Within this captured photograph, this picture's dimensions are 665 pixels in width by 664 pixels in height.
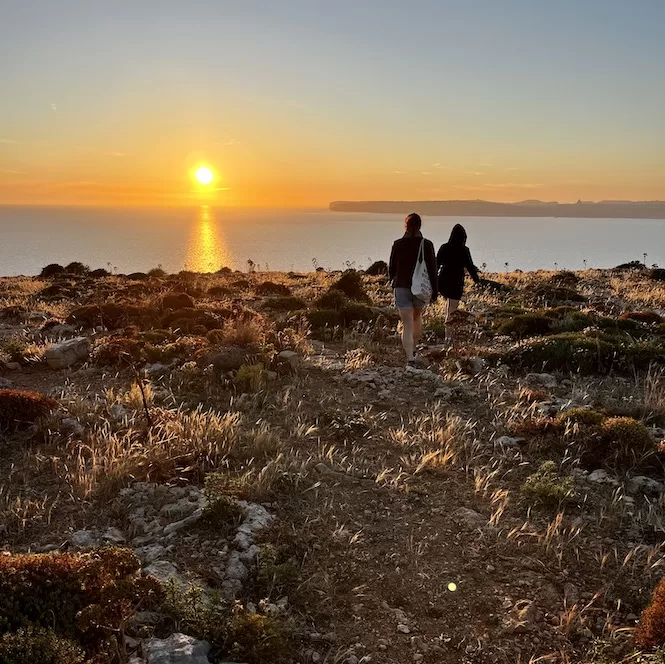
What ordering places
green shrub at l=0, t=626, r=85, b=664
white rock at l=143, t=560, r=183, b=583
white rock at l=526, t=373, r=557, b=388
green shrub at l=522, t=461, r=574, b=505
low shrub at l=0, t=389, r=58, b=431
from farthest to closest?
white rock at l=526, t=373, r=557, b=388 → low shrub at l=0, t=389, r=58, b=431 → green shrub at l=522, t=461, r=574, b=505 → white rock at l=143, t=560, r=183, b=583 → green shrub at l=0, t=626, r=85, b=664

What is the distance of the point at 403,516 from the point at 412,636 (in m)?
1.45

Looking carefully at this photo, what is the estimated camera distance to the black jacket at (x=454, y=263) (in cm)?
1124

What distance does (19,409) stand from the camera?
6.32m

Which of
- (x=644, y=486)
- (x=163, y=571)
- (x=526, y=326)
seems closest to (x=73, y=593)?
(x=163, y=571)

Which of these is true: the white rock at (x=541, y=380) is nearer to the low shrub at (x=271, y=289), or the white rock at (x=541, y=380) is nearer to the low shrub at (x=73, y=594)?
the low shrub at (x=73, y=594)

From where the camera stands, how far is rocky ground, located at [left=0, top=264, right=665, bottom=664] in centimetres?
350

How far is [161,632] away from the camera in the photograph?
3.30m

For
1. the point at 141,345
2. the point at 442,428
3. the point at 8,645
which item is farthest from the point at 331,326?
the point at 8,645

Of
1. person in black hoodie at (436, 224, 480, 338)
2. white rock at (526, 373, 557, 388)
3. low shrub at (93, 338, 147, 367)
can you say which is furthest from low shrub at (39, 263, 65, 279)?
white rock at (526, 373, 557, 388)

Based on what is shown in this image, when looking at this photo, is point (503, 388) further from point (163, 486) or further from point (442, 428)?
point (163, 486)

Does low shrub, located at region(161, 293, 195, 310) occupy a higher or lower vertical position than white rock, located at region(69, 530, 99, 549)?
higher

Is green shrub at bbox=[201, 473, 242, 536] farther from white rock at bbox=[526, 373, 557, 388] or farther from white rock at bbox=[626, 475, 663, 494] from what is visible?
white rock at bbox=[526, 373, 557, 388]

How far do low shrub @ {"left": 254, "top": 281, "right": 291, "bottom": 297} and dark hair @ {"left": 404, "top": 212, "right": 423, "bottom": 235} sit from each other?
10.8 m

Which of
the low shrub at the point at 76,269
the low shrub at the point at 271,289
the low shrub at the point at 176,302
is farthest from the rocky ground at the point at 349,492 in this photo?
the low shrub at the point at 76,269
